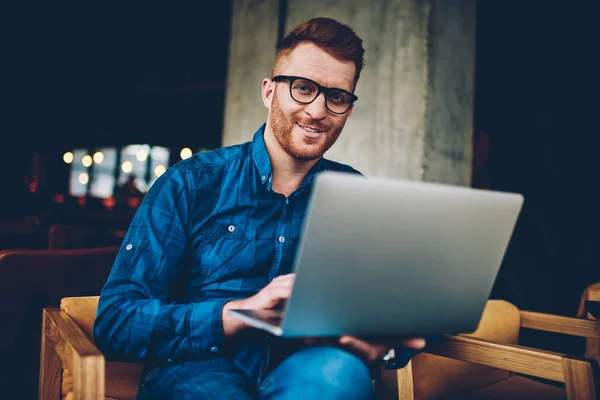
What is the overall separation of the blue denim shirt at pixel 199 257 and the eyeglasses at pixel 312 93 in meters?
0.22

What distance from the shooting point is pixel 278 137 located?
157cm

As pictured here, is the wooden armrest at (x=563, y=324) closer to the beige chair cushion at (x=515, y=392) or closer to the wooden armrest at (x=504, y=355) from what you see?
the beige chair cushion at (x=515, y=392)

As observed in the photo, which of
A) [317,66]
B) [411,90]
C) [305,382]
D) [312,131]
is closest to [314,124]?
[312,131]

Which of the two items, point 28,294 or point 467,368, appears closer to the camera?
point 28,294

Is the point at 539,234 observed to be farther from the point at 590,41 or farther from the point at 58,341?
the point at 58,341

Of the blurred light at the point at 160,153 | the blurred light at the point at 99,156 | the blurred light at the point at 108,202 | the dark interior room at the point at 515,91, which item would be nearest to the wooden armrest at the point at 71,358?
the dark interior room at the point at 515,91

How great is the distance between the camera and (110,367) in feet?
5.42

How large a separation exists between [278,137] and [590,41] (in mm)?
5256

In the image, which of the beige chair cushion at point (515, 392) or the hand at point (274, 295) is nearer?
the hand at point (274, 295)

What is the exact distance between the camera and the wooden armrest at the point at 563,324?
69.2 inches

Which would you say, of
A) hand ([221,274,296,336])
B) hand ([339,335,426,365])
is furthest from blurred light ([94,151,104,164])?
hand ([339,335,426,365])

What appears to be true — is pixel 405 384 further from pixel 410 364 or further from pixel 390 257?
pixel 390 257

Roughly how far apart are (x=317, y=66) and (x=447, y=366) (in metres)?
1.22

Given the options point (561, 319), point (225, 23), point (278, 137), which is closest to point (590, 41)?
point (225, 23)
